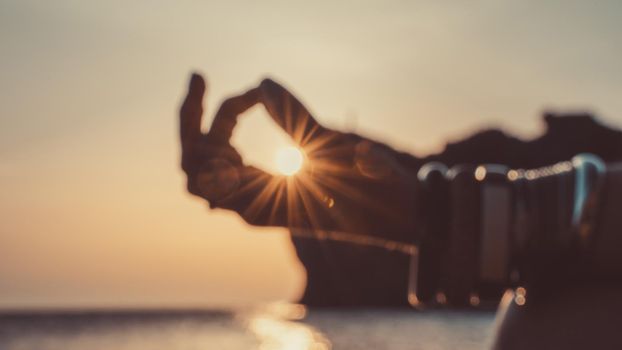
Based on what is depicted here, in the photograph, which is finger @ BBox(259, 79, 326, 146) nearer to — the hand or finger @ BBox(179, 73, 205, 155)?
the hand

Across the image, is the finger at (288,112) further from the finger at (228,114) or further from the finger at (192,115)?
the finger at (192,115)

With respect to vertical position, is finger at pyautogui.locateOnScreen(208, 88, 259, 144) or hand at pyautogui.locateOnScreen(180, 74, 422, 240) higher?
finger at pyautogui.locateOnScreen(208, 88, 259, 144)

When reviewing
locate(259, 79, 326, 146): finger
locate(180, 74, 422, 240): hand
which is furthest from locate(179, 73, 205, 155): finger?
locate(259, 79, 326, 146): finger

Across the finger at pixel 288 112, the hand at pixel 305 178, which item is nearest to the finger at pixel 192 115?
the hand at pixel 305 178

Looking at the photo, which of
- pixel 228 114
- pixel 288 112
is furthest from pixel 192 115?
pixel 288 112

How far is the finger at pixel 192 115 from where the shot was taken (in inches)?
78.5

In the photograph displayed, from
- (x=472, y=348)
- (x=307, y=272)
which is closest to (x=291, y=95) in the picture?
(x=472, y=348)

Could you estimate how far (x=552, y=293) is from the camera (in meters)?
1.88

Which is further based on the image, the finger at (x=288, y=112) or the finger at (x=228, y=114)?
the finger at (x=228, y=114)

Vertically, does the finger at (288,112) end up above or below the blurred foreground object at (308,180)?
above

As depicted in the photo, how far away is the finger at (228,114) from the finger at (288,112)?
0.26ft

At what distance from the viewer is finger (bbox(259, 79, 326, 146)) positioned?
190 cm

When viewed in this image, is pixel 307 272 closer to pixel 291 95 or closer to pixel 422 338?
pixel 422 338

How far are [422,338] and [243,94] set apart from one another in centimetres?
9372
